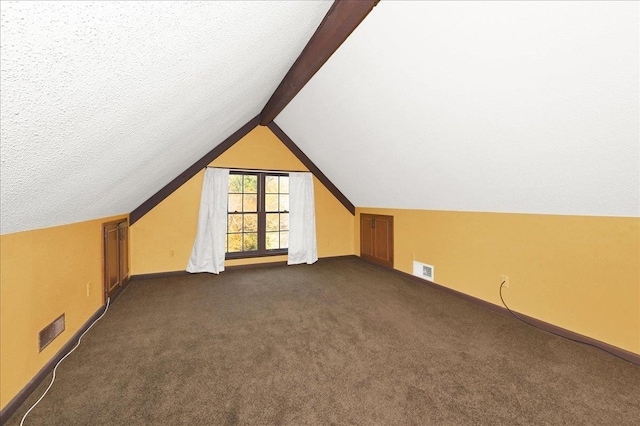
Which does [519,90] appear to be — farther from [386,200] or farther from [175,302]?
[175,302]

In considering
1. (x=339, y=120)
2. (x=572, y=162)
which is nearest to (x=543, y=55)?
(x=572, y=162)

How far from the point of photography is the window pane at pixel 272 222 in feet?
16.5

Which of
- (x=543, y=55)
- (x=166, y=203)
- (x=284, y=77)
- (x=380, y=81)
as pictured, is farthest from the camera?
(x=166, y=203)

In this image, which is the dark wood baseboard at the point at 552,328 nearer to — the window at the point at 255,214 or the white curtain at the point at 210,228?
the window at the point at 255,214

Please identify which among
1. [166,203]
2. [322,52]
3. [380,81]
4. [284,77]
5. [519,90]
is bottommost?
[166,203]

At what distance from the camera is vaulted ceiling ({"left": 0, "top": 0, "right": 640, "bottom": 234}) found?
928mm

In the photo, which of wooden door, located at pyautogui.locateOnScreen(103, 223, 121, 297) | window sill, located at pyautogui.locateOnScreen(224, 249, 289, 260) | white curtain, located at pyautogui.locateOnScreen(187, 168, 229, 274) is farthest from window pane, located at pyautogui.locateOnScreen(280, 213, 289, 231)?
wooden door, located at pyautogui.locateOnScreen(103, 223, 121, 297)

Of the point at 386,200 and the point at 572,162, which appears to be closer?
the point at 572,162

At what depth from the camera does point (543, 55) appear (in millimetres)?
1511

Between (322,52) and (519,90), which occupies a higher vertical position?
(322,52)

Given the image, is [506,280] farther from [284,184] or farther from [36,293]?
[36,293]

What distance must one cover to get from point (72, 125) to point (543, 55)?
243cm

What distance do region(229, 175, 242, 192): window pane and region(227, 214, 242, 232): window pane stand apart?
1.55 ft

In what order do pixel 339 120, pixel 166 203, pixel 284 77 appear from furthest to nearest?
pixel 166 203 → pixel 339 120 → pixel 284 77
